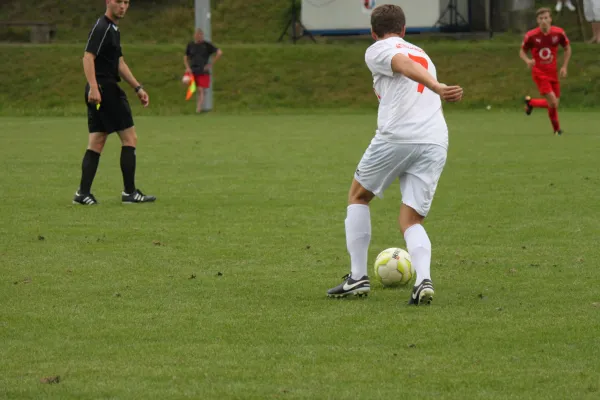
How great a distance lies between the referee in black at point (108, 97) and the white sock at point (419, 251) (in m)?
5.25

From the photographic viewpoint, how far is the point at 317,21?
121 feet

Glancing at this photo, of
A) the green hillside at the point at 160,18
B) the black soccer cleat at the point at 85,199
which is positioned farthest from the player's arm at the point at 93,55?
the green hillside at the point at 160,18

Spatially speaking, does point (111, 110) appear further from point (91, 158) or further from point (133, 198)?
point (133, 198)

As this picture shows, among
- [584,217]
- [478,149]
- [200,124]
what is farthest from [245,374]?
[200,124]

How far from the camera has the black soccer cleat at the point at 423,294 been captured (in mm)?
6352

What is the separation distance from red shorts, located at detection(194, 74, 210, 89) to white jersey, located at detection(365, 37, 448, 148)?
22.8m

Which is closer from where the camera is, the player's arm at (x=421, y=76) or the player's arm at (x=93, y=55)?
the player's arm at (x=421, y=76)

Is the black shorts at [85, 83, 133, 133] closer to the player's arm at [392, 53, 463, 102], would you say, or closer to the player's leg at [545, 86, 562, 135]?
the player's arm at [392, 53, 463, 102]

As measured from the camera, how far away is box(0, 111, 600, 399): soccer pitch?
16.0 feet

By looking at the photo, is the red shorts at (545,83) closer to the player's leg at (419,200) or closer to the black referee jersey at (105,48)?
the black referee jersey at (105,48)

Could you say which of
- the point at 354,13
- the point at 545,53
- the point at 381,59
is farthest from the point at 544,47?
the point at 354,13

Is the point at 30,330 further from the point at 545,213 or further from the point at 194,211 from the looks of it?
the point at 545,213

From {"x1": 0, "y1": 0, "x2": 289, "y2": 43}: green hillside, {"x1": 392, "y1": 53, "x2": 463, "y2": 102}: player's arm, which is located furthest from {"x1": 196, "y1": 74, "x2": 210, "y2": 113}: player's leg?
{"x1": 392, "y1": 53, "x2": 463, "y2": 102}: player's arm

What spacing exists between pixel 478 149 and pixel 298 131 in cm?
565
